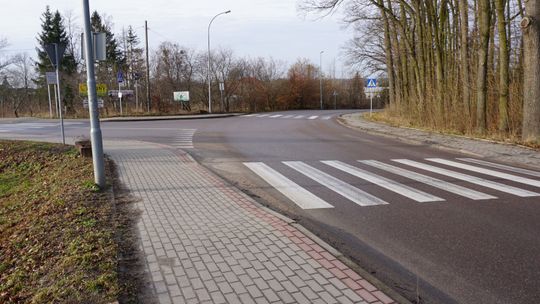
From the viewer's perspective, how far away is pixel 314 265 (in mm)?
4254

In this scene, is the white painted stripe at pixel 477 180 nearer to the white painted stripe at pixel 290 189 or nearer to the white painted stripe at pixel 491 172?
the white painted stripe at pixel 491 172

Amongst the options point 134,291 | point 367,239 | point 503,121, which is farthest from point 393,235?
point 503,121

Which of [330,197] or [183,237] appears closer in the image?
[183,237]

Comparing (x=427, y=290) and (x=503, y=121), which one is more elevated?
(x=503, y=121)

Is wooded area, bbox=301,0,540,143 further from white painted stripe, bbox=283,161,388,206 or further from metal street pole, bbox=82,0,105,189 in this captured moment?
metal street pole, bbox=82,0,105,189

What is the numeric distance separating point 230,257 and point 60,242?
2219 mm

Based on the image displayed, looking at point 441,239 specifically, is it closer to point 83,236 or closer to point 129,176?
point 83,236

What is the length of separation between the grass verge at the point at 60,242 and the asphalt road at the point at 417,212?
2562 millimetres

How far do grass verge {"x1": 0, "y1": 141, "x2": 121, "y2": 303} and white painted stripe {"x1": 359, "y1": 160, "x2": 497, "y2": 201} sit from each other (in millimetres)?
5852

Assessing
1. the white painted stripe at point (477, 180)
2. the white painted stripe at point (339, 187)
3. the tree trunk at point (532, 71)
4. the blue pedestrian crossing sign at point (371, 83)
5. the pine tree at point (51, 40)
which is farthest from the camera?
the pine tree at point (51, 40)

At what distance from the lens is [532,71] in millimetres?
13289

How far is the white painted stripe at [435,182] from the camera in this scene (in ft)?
24.2

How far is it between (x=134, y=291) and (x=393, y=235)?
3241 mm

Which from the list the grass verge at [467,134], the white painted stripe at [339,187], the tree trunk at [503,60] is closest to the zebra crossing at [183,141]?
the white painted stripe at [339,187]
